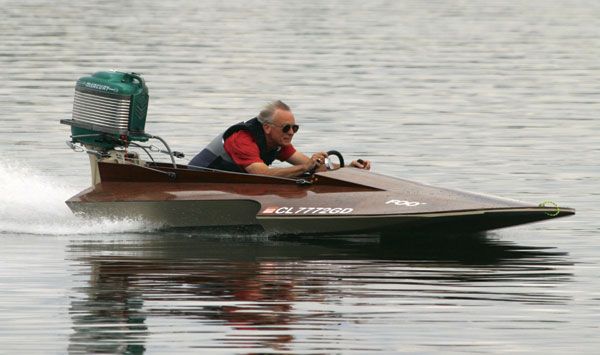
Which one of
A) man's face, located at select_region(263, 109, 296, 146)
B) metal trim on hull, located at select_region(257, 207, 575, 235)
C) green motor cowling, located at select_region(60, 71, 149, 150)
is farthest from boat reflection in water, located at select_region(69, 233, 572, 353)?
green motor cowling, located at select_region(60, 71, 149, 150)

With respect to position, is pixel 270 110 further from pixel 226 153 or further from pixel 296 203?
pixel 296 203

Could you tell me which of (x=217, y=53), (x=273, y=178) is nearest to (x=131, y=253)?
(x=273, y=178)

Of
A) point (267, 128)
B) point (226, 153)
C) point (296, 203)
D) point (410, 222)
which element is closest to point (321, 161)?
point (296, 203)

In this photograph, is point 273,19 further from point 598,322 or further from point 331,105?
point 598,322

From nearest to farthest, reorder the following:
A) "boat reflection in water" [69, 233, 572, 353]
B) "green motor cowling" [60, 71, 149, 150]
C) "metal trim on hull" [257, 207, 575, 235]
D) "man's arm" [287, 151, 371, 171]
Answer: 1. "boat reflection in water" [69, 233, 572, 353]
2. "metal trim on hull" [257, 207, 575, 235]
3. "man's arm" [287, 151, 371, 171]
4. "green motor cowling" [60, 71, 149, 150]

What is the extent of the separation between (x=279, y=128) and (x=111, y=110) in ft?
5.91

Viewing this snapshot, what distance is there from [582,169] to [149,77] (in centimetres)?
1844

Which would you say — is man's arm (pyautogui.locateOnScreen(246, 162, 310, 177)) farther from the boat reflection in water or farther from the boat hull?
the boat reflection in water

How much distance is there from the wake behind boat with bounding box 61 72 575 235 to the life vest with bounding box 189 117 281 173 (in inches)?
9.5

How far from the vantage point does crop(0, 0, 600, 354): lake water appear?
43.9 ft

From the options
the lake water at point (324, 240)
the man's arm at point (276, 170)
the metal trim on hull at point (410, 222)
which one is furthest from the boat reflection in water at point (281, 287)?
the man's arm at point (276, 170)

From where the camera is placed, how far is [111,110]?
18.8 metres

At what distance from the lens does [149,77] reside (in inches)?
1628

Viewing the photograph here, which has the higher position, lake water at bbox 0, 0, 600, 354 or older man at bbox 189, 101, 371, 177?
older man at bbox 189, 101, 371, 177
